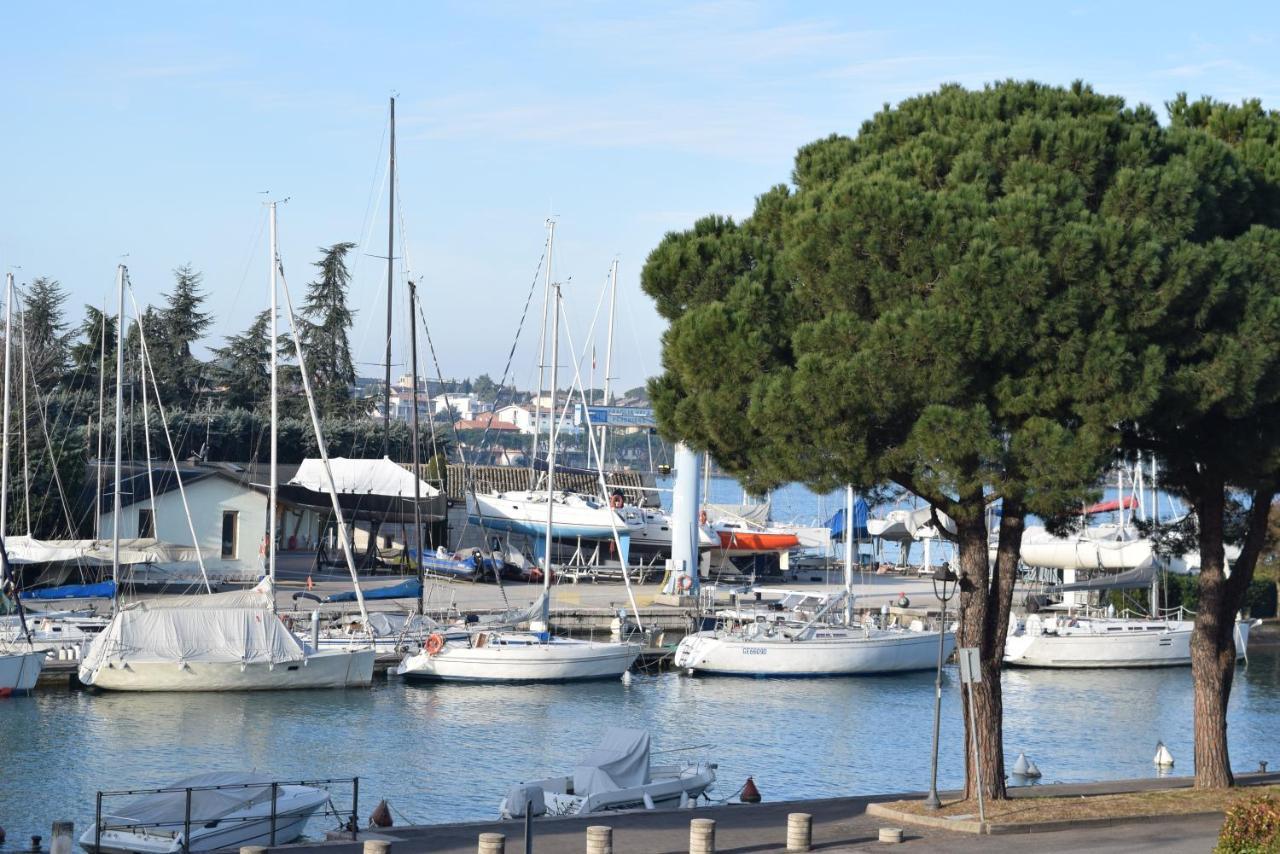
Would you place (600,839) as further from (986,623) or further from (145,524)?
(145,524)

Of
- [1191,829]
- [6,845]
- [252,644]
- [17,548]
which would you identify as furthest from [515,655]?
[1191,829]

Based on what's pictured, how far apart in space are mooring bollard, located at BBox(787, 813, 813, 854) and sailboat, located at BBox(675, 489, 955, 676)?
2624cm

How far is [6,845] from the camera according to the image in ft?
76.2

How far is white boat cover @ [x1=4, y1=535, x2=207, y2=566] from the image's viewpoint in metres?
48.1

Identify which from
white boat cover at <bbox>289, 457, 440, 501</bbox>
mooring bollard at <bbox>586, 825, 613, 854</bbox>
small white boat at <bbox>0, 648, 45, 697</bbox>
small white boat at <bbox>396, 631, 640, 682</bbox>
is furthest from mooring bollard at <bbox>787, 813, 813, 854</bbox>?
white boat cover at <bbox>289, 457, 440, 501</bbox>

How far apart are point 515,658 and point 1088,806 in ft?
77.5

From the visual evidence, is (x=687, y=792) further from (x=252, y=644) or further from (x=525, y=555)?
(x=525, y=555)

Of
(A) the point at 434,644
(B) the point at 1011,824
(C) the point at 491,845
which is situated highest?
(A) the point at 434,644

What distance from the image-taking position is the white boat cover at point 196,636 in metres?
38.6

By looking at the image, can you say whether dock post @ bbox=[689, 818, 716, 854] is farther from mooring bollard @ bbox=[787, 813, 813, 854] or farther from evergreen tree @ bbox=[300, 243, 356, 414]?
evergreen tree @ bbox=[300, 243, 356, 414]

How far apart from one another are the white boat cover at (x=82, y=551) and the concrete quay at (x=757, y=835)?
30496 mm

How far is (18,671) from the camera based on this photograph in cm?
3772

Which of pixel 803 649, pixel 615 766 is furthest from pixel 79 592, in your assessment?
pixel 615 766

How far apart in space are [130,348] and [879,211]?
67062 millimetres
